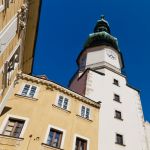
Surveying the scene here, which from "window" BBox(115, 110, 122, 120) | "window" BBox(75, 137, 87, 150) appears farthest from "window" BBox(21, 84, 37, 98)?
"window" BBox(115, 110, 122, 120)

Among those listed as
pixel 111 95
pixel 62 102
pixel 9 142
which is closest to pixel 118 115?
pixel 111 95

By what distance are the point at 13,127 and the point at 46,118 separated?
3086mm

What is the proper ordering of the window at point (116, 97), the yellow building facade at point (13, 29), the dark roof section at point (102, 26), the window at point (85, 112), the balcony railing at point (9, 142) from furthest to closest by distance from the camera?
the dark roof section at point (102, 26)
the window at point (116, 97)
the window at point (85, 112)
the balcony railing at point (9, 142)
the yellow building facade at point (13, 29)

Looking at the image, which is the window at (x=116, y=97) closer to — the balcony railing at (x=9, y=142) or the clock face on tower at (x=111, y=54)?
the clock face on tower at (x=111, y=54)

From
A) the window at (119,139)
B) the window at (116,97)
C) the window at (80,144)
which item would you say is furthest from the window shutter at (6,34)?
the window at (116,97)

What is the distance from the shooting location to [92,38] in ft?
138

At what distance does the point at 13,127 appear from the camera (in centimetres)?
1767

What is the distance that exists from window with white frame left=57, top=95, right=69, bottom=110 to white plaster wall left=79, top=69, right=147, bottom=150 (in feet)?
15.1

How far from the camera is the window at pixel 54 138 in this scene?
59.7 feet

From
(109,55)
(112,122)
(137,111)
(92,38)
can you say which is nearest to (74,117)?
(112,122)

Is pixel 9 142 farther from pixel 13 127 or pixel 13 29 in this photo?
pixel 13 29

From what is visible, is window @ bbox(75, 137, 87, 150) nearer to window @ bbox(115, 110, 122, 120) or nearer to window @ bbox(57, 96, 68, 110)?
window @ bbox(57, 96, 68, 110)

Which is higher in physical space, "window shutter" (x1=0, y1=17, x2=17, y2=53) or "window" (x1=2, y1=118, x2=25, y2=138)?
"window shutter" (x1=0, y1=17, x2=17, y2=53)

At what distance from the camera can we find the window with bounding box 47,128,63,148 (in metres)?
18.2
